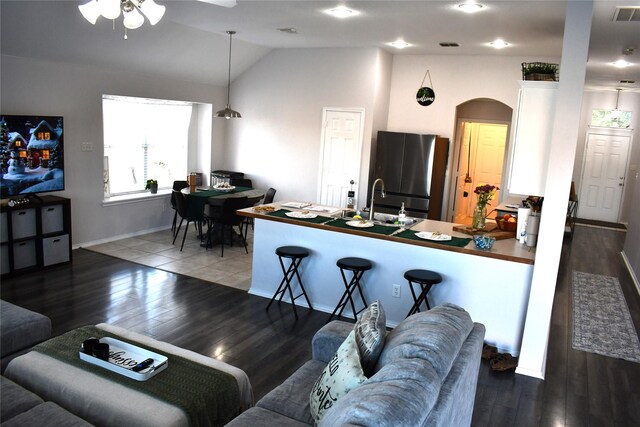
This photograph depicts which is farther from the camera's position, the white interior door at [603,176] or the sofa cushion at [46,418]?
the white interior door at [603,176]

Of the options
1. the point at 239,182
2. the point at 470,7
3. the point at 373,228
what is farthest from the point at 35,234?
the point at 470,7

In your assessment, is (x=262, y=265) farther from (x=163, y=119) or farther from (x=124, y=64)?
(x=163, y=119)

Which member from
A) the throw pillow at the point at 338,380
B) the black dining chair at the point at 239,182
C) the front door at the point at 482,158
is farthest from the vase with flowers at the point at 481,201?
the front door at the point at 482,158

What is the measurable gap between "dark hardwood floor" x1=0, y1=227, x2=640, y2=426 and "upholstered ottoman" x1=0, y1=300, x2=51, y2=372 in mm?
909

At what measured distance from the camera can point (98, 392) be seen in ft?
8.71

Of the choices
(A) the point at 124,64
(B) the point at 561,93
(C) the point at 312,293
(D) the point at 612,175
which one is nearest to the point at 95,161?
(A) the point at 124,64

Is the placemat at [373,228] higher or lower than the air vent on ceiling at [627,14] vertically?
lower

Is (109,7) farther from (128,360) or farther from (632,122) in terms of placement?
(632,122)

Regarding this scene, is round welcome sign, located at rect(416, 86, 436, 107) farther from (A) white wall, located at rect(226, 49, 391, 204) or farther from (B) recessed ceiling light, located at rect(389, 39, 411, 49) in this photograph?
(A) white wall, located at rect(226, 49, 391, 204)

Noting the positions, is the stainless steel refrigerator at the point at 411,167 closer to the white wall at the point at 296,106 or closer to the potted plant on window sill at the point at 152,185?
the white wall at the point at 296,106

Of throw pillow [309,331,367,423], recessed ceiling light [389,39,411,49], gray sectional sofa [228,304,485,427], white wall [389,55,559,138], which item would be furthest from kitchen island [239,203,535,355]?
white wall [389,55,559,138]

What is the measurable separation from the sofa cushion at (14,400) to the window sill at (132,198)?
4870 millimetres

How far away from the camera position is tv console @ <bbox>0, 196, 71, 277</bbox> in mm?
5551

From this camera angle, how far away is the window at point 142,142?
7.67 m
